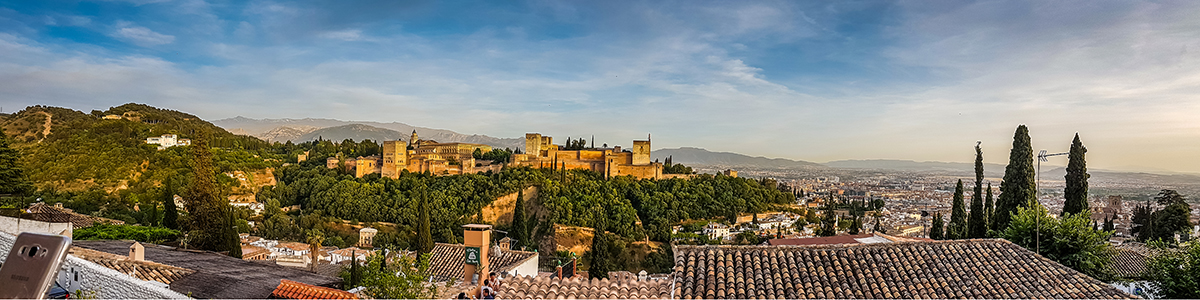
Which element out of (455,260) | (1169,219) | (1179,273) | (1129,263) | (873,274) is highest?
(873,274)

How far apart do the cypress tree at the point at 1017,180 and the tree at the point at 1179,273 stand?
6.30 metres

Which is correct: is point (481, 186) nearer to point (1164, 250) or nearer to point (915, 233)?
point (915, 233)

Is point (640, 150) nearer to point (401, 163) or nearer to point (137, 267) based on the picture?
point (401, 163)

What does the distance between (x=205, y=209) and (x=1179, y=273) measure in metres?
23.3

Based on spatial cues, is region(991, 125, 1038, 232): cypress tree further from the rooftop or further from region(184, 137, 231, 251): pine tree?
region(184, 137, 231, 251): pine tree

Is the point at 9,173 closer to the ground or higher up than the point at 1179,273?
higher up

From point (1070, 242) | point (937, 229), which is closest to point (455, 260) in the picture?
point (1070, 242)

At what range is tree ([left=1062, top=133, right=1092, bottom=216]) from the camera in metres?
16.8

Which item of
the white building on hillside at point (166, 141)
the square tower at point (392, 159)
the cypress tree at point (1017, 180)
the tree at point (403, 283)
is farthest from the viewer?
the square tower at point (392, 159)

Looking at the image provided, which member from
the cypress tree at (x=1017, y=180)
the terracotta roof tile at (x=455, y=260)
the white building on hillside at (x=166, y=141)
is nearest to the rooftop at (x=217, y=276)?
the terracotta roof tile at (x=455, y=260)

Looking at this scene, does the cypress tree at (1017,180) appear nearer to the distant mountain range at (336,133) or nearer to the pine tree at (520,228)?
the pine tree at (520,228)

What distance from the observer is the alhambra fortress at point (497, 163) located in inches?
1842

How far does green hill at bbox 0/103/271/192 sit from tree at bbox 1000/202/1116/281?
3608cm

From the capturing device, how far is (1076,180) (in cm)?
1700
